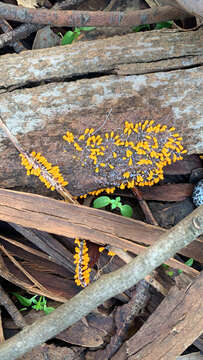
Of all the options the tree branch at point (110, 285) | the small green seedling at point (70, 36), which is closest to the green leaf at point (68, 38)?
the small green seedling at point (70, 36)

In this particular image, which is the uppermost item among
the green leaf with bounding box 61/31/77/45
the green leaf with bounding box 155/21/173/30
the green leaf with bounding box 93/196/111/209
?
the green leaf with bounding box 155/21/173/30

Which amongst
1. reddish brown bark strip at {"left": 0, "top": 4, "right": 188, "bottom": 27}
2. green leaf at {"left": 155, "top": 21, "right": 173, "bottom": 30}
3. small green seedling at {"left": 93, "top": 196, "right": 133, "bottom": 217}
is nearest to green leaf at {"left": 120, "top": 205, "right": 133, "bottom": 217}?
small green seedling at {"left": 93, "top": 196, "right": 133, "bottom": 217}

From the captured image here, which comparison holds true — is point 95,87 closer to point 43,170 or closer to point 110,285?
point 43,170

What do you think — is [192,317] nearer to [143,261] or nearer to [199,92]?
[143,261]

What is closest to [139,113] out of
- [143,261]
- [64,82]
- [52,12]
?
[64,82]

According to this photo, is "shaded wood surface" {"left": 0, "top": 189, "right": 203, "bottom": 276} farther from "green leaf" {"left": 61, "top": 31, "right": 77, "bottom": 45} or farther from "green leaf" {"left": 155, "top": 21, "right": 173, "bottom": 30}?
"green leaf" {"left": 155, "top": 21, "right": 173, "bottom": 30}

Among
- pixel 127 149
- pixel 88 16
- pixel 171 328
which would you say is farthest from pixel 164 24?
pixel 171 328
